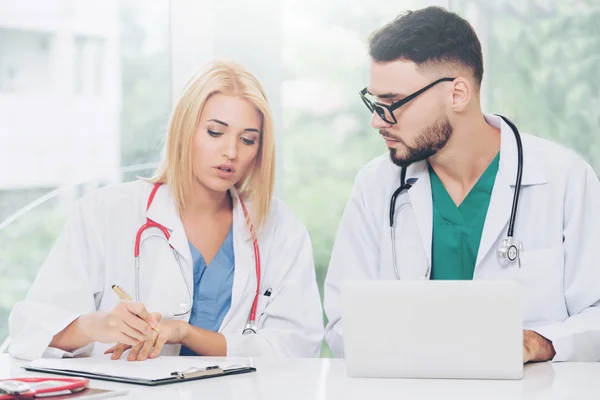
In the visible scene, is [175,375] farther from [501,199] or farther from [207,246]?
[501,199]

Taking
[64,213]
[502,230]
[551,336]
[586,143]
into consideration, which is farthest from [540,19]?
[64,213]

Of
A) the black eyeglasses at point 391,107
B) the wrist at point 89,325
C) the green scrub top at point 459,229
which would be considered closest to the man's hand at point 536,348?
the green scrub top at point 459,229

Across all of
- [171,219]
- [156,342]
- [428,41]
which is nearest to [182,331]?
[156,342]

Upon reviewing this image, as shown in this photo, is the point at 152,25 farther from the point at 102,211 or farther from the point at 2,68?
the point at 102,211

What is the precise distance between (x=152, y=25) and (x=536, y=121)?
159cm

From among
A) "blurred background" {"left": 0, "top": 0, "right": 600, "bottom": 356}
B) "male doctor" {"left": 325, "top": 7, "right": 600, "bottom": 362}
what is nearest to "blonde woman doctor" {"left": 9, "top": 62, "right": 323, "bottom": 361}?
"male doctor" {"left": 325, "top": 7, "right": 600, "bottom": 362}

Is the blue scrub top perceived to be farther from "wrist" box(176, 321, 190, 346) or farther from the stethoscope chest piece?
the stethoscope chest piece

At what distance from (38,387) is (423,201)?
46.8 inches

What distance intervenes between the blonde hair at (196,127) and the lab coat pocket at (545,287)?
75 cm

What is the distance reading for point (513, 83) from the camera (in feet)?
10.5

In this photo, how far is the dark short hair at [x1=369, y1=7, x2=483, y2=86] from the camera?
Result: 2.21 meters

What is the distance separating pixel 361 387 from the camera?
1444mm

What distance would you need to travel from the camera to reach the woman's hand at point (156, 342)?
1.78 metres

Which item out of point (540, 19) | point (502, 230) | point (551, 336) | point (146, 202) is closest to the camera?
point (551, 336)
